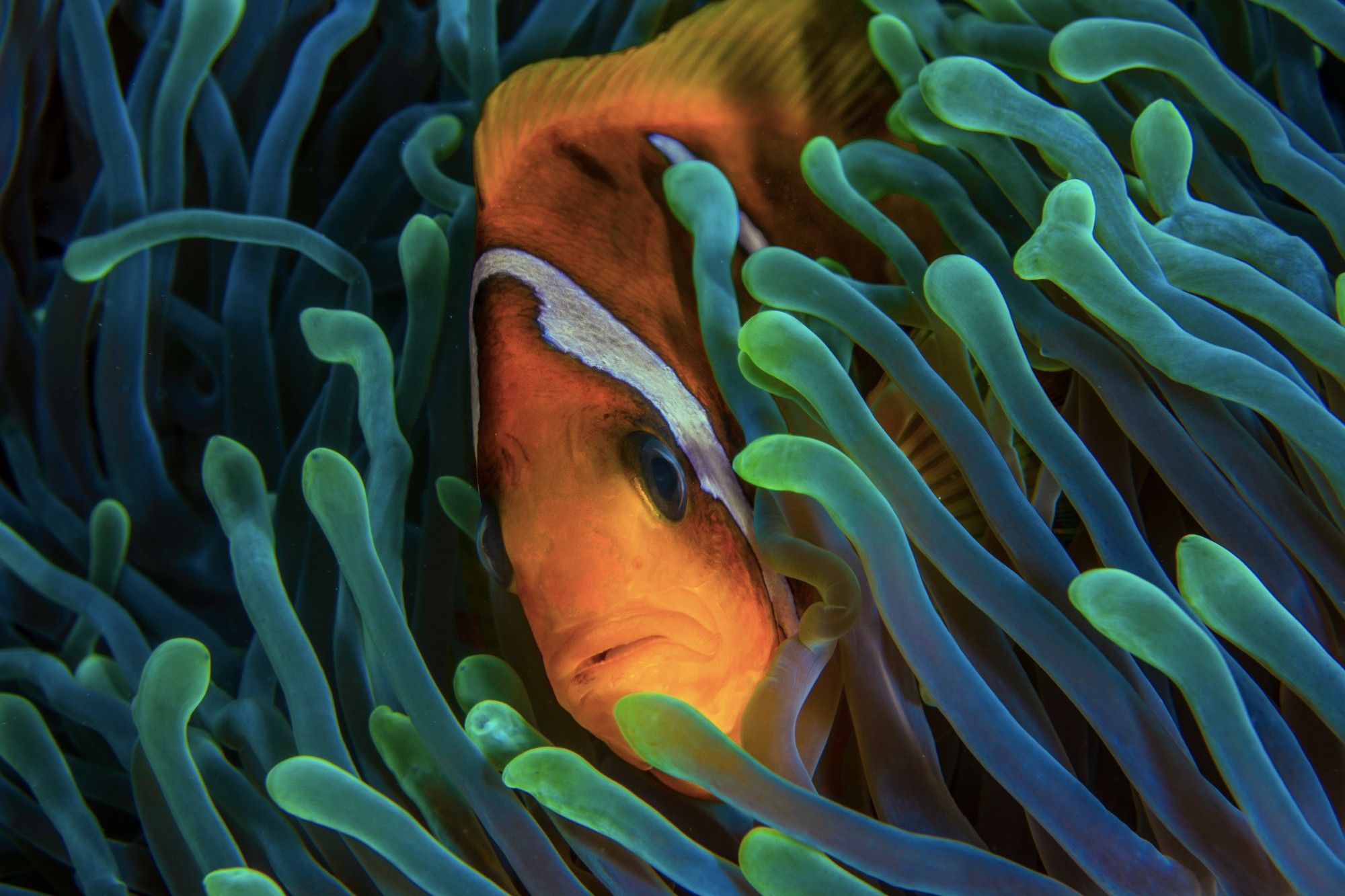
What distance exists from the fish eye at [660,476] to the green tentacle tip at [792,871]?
0.25 m

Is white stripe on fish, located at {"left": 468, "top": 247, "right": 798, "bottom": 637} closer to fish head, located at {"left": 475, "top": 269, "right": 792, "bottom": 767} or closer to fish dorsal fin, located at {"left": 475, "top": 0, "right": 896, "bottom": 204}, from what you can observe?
fish head, located at {"left": 475, "top": 269, "right": 792, "bottom": 767}

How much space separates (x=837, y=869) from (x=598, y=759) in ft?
0.91

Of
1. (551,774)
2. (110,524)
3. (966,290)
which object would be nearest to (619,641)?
(551,774)

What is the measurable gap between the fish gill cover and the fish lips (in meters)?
0.07

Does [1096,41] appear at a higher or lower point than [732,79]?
higher

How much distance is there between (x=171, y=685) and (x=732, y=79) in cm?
76

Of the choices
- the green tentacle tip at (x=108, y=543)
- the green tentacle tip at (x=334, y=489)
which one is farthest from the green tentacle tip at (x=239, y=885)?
the green tentacle tip at (x=108, y=543)

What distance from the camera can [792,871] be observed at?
0.54 meters

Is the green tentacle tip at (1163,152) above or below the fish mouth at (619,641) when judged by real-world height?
above

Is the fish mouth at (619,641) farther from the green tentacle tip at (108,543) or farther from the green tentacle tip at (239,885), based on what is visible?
the green tentacle tip at (108,543)

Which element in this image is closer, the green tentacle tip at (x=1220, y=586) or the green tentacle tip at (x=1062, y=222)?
the green tentacle tip at (x=1220, y=586)

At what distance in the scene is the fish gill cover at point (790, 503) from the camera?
1.91 feet

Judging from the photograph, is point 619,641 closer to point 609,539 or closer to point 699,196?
point 609,539

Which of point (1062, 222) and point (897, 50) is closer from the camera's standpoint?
point (1062, 222)
